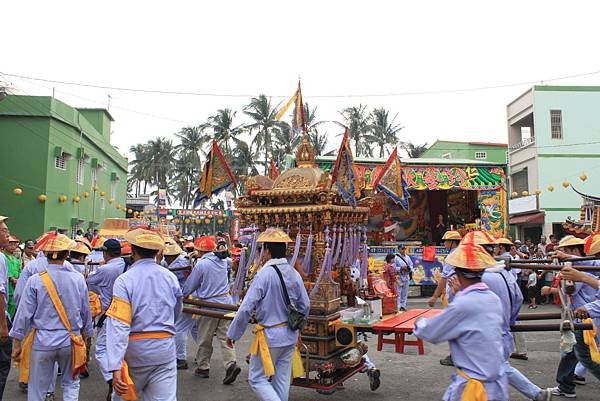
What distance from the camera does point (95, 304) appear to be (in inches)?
251

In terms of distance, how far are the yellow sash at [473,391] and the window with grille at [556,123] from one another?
25.8 m

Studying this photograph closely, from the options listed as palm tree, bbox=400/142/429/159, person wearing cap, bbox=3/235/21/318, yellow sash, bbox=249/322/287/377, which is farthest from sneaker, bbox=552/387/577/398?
palm tree, bbox=400/142/429/159

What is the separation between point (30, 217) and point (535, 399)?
19.1 metres

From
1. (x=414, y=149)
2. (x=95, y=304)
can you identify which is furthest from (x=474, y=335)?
(x=414, y=149)

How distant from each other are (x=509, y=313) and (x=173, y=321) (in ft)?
11.8

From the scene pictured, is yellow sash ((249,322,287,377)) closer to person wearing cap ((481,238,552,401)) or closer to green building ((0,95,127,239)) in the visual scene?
person wearing cap ((481,238,552,401))

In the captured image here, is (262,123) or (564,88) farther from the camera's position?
(262,123)

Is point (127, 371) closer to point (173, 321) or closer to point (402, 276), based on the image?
point (173, 321)

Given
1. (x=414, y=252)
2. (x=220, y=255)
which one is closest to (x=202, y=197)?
(x=220, y=255)

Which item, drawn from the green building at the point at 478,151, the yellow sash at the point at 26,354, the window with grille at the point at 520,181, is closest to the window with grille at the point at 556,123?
the window with grille at the point at 520,181

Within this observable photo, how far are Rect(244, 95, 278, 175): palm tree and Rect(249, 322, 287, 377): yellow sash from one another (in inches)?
1328

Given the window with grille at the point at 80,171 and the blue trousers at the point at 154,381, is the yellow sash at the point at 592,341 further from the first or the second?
the window with grille at the point at 80,171

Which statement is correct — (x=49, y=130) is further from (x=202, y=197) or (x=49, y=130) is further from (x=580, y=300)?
(x=580, y=300)

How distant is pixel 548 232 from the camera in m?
25.0
